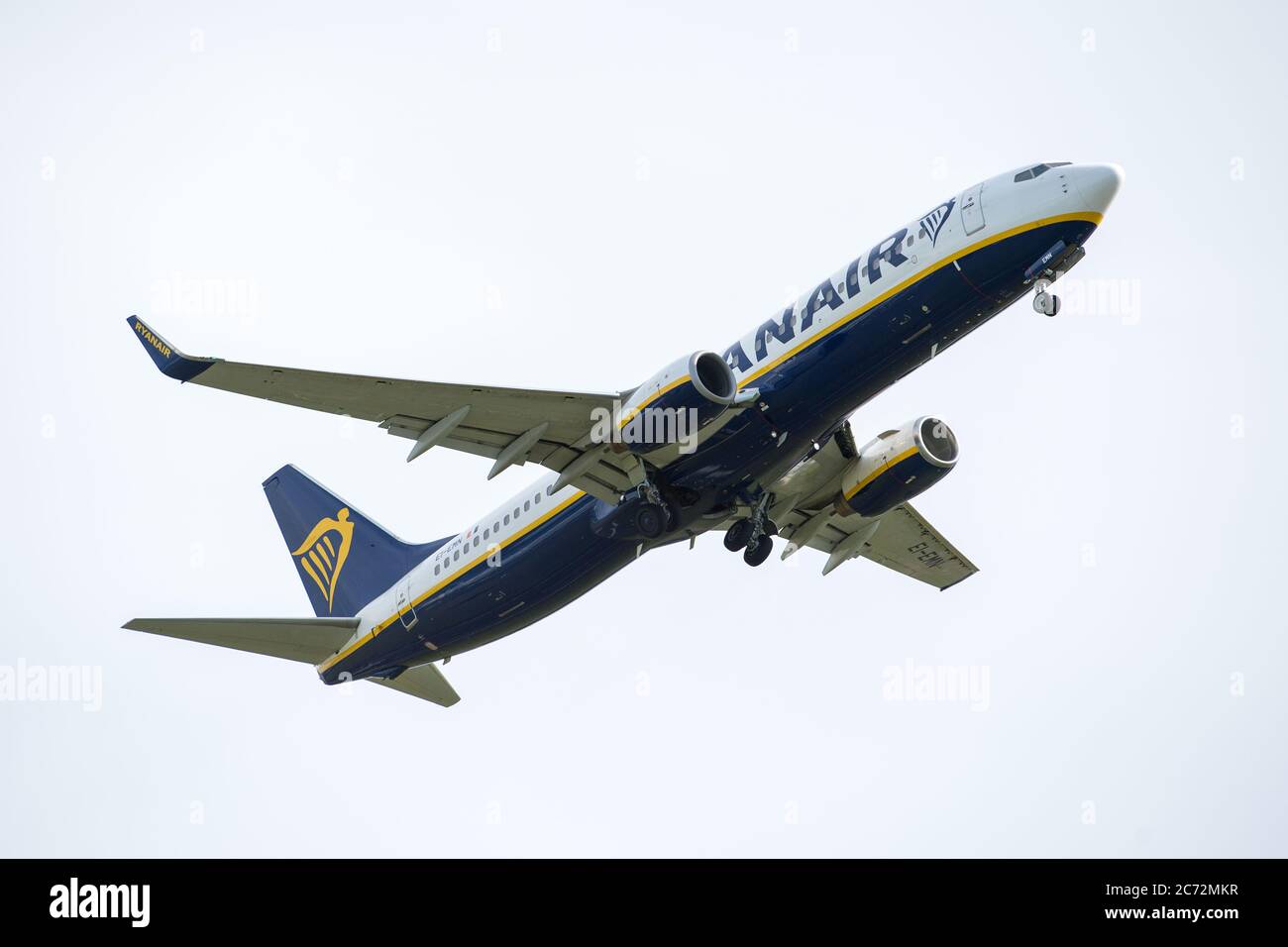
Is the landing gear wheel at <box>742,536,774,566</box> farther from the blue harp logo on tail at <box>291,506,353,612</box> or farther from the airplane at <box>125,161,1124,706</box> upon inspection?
the blue harp logo on tail at <box>291,506,353,612</box>

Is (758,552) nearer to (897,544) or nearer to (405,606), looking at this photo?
(897,544)

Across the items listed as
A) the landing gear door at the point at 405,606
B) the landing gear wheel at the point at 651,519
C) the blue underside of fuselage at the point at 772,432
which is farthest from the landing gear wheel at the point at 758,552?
the landing gear door at the point at 405,606

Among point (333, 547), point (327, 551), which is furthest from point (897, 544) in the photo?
point (327, 551)

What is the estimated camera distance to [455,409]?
28422 mm

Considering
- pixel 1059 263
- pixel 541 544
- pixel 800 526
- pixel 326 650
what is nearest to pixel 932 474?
pixel 800 526

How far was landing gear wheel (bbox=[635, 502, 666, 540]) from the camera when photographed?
29.8 m

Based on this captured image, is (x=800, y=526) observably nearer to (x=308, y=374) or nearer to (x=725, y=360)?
(x=725, y=360)

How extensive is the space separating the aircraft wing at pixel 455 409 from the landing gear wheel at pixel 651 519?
0.63 meters

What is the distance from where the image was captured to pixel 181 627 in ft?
105

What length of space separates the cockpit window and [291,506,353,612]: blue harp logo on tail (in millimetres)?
19454

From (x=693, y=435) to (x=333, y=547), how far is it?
1404 centimetres

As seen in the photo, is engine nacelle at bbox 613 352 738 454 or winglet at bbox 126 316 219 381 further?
engine nacelle at bbox 613 352 738 454

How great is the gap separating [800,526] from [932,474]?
4240mm

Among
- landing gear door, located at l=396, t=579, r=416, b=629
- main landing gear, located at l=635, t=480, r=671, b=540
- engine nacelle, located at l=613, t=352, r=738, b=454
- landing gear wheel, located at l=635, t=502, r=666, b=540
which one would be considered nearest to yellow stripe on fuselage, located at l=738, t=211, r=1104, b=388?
engine nacelle, located at l=613, t=352, r=738, b=454
